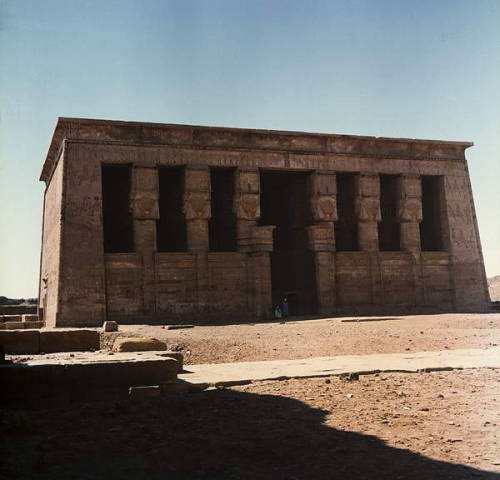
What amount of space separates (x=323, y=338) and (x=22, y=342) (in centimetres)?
667

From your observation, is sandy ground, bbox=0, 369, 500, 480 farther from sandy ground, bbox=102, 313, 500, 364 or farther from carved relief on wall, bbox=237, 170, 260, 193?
carved relief on wall, bbox=237, 170, 260, 193

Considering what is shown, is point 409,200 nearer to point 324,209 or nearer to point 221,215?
point 324,209

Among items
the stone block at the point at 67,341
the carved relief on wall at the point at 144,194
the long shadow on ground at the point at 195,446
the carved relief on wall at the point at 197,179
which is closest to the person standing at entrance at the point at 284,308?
the carved relief on wall at the point at 197,179

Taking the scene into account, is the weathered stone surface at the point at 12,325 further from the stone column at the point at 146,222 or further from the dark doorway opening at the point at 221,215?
the dark doorway opening at the point at 221,215

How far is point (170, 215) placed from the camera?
Result: 75.8ft

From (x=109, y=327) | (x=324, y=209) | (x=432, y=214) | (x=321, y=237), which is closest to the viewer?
(x=109, y=327)

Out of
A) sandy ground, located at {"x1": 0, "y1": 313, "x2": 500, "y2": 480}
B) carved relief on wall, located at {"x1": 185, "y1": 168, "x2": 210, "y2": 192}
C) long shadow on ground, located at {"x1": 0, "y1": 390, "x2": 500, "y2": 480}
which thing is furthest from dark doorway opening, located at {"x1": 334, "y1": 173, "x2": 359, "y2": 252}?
long shadow on ground, located at {"x1": 0, "y1": 390, "x2": 500, "y2": 480}

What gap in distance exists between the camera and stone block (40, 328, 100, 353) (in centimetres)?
934

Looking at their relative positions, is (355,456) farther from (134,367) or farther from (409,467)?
(134,367)

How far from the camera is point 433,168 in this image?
2447cm

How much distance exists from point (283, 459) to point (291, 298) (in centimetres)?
2098

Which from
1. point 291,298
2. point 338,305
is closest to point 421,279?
point 338,305

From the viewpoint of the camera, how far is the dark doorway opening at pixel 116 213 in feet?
76.1

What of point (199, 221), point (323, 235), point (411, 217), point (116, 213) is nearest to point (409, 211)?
point (411, 217)
